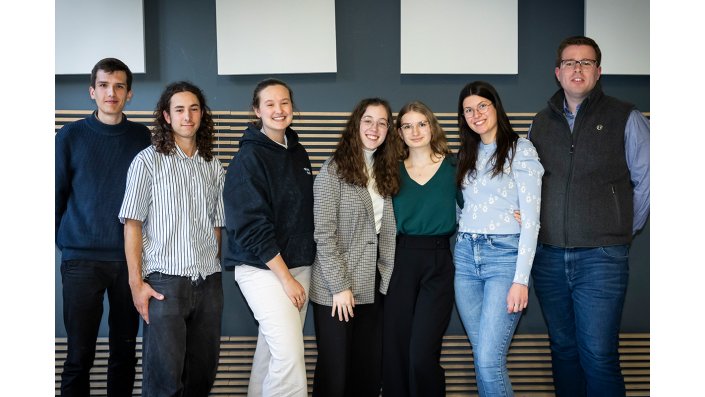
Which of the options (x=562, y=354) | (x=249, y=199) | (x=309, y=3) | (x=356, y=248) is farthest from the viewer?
(x=309, y=3)

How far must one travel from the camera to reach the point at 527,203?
2.39 m

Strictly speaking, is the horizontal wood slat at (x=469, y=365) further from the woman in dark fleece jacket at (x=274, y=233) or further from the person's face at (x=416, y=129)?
the person's face at (x=416, y=129)

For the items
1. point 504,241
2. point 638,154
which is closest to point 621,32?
point 638,154

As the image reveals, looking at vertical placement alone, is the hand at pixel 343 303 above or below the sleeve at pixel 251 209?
below

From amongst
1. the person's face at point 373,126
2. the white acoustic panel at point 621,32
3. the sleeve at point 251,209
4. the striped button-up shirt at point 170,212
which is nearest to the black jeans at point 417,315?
the person's face at point 373,126

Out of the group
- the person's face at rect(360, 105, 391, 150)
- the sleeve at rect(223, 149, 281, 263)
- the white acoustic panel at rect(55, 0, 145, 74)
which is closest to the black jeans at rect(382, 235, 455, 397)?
the person's face at rect(360, 105, 391, 150)

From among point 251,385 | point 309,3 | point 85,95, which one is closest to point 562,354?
point 251,385

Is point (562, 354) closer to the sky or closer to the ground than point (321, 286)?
closer to the ground

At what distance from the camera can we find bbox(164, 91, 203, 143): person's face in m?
2.46

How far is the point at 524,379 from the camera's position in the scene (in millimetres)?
3445

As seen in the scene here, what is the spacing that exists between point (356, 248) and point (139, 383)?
6.28 feet

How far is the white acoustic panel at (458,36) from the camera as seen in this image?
3.30 meters

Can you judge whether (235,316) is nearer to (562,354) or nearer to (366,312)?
(366,312)

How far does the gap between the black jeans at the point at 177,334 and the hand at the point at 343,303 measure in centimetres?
59
